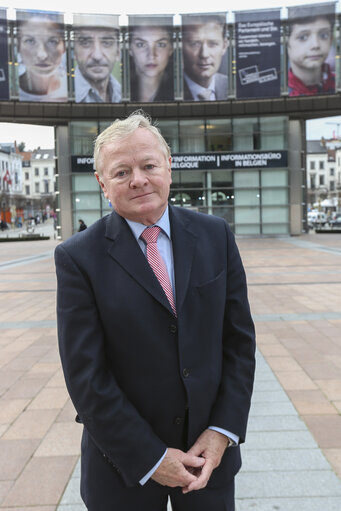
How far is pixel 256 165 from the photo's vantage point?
93.7ft

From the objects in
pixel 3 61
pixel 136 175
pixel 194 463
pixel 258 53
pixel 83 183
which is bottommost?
pixel 194 463

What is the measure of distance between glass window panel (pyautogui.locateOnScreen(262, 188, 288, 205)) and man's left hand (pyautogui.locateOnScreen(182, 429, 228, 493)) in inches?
1105

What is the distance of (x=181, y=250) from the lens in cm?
177

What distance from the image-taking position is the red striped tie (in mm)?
1719

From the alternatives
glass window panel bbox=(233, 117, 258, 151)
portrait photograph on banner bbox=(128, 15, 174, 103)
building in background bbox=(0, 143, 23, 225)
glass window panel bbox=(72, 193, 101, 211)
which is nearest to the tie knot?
portrait photograph on banner bbox=(128, 15, 174, 103)

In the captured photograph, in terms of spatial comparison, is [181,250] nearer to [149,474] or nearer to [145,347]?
[145,347]

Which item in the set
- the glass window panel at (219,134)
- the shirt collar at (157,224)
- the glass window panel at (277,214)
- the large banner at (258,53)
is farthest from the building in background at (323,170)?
the shirt collar at (157,224)

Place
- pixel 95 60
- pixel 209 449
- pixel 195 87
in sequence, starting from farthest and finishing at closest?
1. pixel 95 60
2. pixel 195 87
3. pixel 209 449

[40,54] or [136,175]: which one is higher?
[40,54]

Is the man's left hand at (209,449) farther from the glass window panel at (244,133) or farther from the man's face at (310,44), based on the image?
the glass window panel at (244,133)

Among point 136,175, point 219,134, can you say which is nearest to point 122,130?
point 136,175

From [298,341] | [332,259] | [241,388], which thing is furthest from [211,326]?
[332,259]

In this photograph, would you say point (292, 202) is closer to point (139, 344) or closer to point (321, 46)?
point (321, 46)

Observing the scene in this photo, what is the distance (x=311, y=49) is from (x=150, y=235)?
1083 inches
